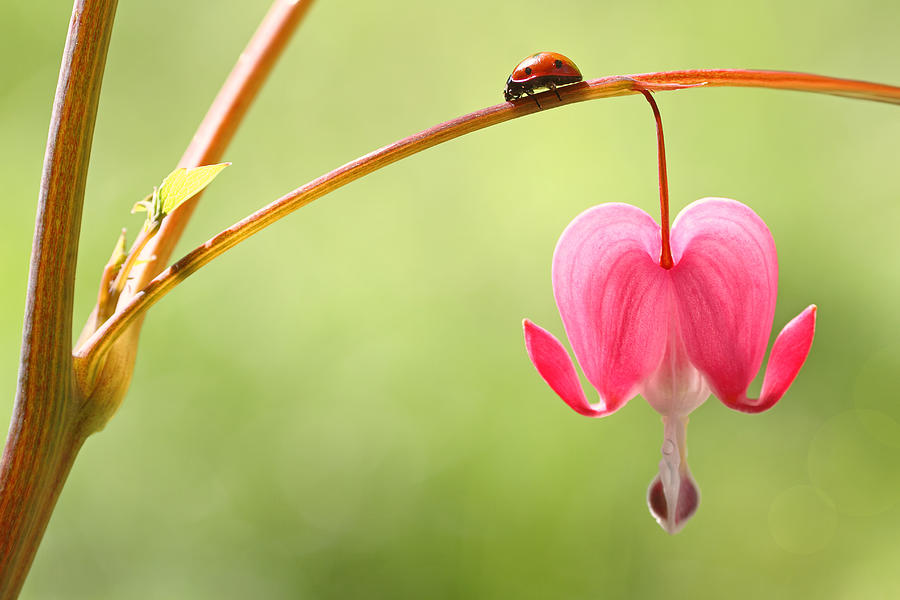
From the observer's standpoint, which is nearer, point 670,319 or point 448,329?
point 670,319

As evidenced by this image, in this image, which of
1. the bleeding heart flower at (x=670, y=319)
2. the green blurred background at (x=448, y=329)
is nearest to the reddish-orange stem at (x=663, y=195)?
the bleeding heart flower at (x=670, y=319)

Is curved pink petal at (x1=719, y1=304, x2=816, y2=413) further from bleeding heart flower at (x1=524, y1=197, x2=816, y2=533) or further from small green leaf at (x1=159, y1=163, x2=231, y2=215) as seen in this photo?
small green leaf at (x1=159, y1=163, x2=231, y2=215)

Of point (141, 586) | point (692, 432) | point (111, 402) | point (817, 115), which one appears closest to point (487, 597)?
point (692, 432)

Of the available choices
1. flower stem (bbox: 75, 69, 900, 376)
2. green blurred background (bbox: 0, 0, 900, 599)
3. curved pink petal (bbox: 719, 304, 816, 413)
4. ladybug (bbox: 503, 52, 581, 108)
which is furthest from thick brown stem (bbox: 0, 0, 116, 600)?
green blurred background (bbox: 0, 0, 900, 599)

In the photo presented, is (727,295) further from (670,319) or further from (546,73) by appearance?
(546,73)

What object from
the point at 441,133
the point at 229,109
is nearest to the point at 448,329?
the point at 229,109

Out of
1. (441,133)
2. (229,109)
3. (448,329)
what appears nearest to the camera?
(441,133)

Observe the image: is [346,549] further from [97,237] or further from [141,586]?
[97,237]

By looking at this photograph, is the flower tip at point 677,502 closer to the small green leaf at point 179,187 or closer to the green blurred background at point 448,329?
the small green leaf at point 179,187
